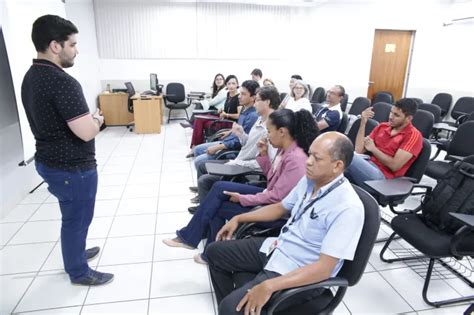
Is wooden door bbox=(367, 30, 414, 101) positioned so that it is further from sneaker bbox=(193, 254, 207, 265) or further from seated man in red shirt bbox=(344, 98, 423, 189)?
sneaker bbox=(193, 254, 207, 265)

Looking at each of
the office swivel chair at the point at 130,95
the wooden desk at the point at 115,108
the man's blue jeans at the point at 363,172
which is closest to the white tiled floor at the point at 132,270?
the man's blue jeans at the point at 363,172

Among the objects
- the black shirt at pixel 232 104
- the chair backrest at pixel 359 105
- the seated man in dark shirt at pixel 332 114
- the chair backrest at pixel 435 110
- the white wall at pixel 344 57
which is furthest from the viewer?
the white wall at pixel 344 57

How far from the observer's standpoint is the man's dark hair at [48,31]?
154 cm

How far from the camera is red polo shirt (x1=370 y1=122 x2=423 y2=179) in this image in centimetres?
238

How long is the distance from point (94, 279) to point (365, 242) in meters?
1.70

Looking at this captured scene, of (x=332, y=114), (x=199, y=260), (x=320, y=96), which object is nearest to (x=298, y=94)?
(x=332, y=114)

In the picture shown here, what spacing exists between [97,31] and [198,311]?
657 cm

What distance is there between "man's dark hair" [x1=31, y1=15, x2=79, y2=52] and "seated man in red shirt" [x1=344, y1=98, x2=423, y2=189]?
2.08 m

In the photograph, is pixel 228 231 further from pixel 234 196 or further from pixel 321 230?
pixel 321 230

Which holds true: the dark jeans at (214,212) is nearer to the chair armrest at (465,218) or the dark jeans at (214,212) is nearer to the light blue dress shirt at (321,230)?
the light blue dress shirt at (321,230)

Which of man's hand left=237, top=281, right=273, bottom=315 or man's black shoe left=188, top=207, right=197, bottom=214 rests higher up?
man's hand left=237, top=281, right=273, bottom=315

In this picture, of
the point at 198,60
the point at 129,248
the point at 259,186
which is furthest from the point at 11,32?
the point at 198,60

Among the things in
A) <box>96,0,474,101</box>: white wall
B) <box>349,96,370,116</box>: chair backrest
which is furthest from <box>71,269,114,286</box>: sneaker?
<box>96,0,474,101</box>: white wall

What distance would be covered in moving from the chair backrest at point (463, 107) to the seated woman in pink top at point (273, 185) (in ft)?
17.6
